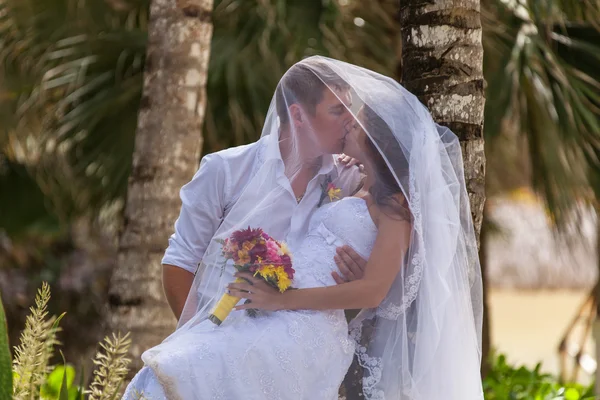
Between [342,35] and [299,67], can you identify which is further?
[342,35]

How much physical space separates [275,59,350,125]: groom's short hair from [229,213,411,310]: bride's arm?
45 cm

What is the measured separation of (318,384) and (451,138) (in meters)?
0.84

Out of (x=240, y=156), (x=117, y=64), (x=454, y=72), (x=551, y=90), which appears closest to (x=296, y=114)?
(x=240, y=156)

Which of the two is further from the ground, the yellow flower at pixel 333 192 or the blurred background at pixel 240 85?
the yellow flower at pixel 333 192

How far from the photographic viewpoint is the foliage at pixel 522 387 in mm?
3881

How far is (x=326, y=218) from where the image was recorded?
2535mm

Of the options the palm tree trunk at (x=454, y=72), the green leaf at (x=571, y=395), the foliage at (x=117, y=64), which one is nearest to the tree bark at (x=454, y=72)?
the palm tree trunk at (x=454, y=72)

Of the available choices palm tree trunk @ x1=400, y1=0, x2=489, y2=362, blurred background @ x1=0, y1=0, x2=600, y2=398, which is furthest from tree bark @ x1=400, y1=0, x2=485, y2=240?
blurred background @ x1=0, y1=0, x2=600, y2=398

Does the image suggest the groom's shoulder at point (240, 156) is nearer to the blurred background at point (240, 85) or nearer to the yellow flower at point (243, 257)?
the yellow flower at point (243, 257)

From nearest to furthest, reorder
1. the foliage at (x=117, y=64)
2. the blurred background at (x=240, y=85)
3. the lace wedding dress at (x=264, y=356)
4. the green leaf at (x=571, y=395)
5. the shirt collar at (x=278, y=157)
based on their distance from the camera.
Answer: the lace wedding dress at (x=264, y=356), the shirt collar at (x=278, y=157), the green leaf at (x=571, y=395), the blurred background at (x=240, y=85), the foliage at (x=117, y=64)

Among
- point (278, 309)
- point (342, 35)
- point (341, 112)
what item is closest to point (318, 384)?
point (278, 309)

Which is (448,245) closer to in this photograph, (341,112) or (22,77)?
(341,112)

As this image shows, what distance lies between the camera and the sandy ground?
10703 mm

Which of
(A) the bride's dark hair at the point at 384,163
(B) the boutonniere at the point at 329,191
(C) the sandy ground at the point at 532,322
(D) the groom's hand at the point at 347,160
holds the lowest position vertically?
(C) the sandy ground at the point at 532,322
